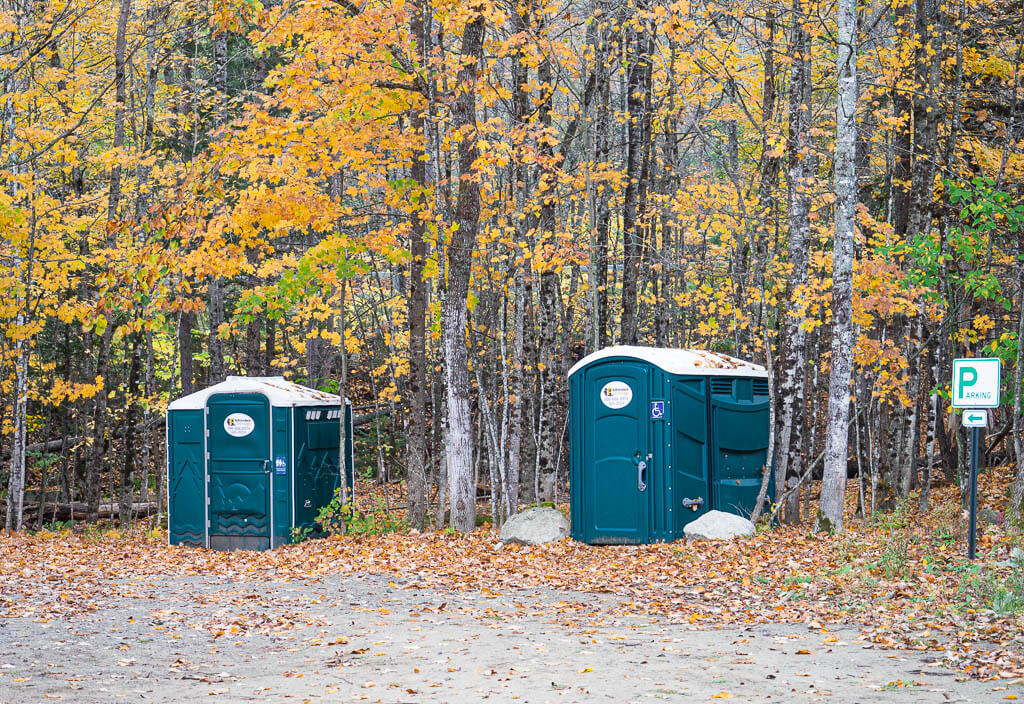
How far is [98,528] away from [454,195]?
839 cm

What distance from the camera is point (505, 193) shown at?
601 inches

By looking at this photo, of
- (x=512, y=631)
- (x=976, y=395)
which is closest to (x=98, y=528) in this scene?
(x=512, y=631)

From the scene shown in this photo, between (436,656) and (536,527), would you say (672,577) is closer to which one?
(536,527)

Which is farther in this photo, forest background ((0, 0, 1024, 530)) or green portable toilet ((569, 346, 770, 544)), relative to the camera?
forest background ((0, 0, 1024, 530))

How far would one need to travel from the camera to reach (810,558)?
31.6 feet

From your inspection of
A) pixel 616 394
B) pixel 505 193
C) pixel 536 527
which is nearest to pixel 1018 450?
pixel 616 394

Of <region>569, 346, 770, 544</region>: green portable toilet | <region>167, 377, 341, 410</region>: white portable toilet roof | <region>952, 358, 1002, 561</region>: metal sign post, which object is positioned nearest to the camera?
<region>952, 358, 1002, 561</region>: metal sign post

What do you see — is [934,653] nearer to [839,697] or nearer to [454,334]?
[839,697]

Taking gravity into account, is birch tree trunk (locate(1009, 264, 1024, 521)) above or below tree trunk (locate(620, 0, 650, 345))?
below

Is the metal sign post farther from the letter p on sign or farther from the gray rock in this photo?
the gray rock

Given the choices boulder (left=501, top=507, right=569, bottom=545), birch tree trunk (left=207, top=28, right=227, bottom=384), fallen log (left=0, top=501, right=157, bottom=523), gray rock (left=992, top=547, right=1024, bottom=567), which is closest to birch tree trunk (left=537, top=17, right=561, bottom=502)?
boulder (left=501, top=507, right=569, bottom=545)

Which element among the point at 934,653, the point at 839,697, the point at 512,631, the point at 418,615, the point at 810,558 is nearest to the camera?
the point at 839,697

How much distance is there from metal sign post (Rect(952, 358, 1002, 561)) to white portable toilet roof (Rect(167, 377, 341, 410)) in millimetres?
7803

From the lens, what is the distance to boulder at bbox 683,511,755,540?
432 inches
